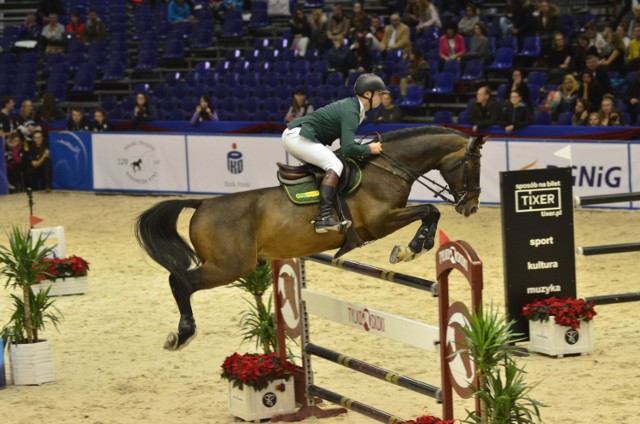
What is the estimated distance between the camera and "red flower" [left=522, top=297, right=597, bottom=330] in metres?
9.93

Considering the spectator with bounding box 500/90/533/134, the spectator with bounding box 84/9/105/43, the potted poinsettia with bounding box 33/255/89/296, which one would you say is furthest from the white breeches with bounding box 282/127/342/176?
the spectator with bounding box 84/9/105/43

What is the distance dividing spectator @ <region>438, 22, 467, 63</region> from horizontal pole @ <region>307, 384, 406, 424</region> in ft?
45.2

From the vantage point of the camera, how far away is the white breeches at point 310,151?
8.79 metres

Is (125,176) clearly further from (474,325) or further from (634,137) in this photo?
(474,325)

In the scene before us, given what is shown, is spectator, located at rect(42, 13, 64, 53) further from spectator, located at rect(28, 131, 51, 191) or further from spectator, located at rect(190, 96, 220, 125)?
spectator, located at rect(190, 96, 220, 125)

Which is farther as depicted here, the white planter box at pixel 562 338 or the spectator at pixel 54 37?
the spectator at pixel 54 37

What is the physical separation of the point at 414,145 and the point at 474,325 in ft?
9.99

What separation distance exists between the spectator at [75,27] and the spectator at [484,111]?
1284 cm

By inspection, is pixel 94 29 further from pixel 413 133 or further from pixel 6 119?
pixel 413 133

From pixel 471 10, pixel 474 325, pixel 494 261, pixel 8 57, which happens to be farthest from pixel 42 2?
pixel 474 325

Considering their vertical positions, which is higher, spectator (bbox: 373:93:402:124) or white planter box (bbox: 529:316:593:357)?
spectator (bbox: 373:93:402:124)

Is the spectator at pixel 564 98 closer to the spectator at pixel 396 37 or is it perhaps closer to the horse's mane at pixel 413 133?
the spectator at pixel 396 37

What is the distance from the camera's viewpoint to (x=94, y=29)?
90.7 ft

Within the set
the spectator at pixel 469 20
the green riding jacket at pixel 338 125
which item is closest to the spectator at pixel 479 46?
the spectator at pixel 469 20
